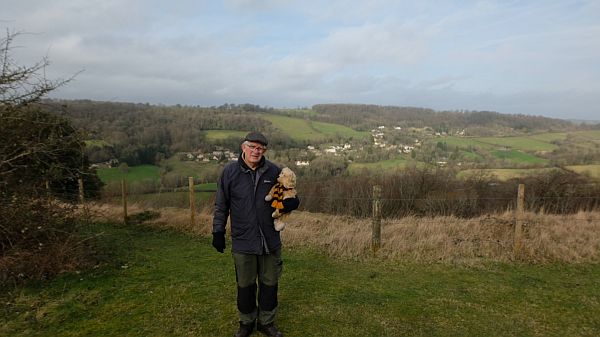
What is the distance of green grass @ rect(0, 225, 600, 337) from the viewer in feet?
13.9

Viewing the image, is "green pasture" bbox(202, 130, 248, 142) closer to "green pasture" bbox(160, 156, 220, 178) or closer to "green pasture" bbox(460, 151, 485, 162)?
"green pasture" bbox(160, 156, 220, 178)

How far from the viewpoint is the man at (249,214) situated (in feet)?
12.1

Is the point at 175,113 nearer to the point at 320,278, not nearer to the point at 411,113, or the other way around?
the point at 411,113

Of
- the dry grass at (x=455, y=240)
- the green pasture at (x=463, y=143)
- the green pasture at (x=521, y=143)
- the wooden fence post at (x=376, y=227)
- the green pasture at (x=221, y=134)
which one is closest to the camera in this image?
the dry grass at (x=455, y=240)

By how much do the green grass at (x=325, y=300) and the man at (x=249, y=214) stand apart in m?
0.81

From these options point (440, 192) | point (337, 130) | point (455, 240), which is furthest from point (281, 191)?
point (337, 130)

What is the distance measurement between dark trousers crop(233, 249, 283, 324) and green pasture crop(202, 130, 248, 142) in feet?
110

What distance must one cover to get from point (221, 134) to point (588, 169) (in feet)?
103

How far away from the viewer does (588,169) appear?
1084 inches

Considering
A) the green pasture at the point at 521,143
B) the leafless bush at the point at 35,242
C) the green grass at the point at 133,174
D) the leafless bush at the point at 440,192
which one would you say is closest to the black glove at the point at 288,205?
the leafless bush at the point at 35,242

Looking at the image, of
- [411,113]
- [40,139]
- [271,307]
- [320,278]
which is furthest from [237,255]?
[411,113]

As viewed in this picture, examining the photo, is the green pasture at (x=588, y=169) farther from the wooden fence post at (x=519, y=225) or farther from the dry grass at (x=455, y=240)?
the wooden fence post at (x=519, y=225)

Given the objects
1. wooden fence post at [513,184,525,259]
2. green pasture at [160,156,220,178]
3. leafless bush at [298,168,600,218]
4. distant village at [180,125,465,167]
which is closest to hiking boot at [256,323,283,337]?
wooden fence post at [513,184,525,259]

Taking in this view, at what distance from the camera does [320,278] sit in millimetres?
5941
